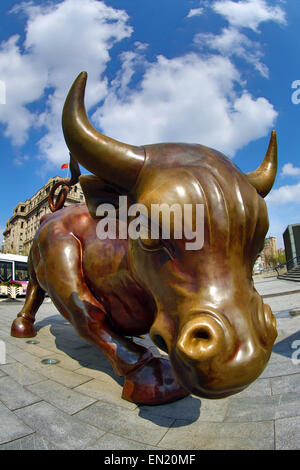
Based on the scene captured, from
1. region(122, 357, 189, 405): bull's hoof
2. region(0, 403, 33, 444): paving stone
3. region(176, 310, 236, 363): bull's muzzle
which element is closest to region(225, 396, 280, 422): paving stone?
region(122, 357, 189, 405): bull's hoof

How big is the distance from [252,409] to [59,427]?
46.1 inches

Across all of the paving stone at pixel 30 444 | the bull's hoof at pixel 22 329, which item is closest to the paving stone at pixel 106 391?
the paving stone at pixel 30 444

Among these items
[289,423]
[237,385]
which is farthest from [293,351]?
[237,385]

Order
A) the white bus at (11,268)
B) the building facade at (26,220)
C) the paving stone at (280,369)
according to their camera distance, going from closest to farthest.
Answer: the paving stone at (280,369)
the white bus at (11,268)
the building facade at (26,220)

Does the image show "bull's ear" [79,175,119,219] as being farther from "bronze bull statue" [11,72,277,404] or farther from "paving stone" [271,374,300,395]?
"paving stone" [271,374,300,395]

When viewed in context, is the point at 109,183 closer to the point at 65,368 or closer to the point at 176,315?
the point at 176,315

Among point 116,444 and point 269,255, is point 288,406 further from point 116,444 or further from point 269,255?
point 269,255

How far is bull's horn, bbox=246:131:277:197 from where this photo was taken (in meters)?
1.87

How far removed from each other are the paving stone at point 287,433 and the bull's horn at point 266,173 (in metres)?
1.42

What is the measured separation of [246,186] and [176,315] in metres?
0.83

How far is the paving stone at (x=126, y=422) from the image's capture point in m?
1.40

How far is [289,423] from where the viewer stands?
4.53 ft

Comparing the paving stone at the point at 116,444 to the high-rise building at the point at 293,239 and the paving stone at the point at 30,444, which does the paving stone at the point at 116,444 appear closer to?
the paving stone at the point at 30,444

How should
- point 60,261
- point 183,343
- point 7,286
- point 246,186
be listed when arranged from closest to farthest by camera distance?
1. point 183,343
2. point 246,186
3. point 60,261
4. point 7,286
